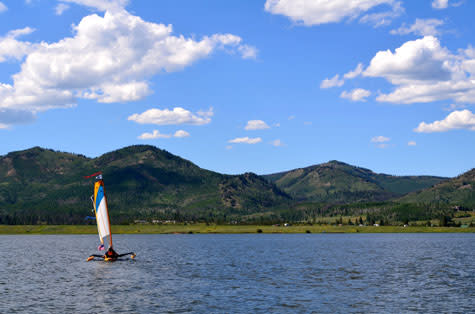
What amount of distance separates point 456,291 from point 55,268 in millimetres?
83460

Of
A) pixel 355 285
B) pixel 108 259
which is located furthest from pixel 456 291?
pixel 108 259

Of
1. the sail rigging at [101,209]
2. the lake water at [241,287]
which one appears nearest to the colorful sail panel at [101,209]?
the sail rigging at [101,209]

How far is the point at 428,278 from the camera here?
298ft

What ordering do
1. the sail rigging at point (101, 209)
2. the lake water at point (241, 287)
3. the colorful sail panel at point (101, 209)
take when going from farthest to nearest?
1. the colorful sail panel at point (101, 209)
2. the sail rigging at point (101, 209)
3. the lake water at point (241, 287)

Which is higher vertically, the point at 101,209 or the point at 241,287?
the point at 101,209

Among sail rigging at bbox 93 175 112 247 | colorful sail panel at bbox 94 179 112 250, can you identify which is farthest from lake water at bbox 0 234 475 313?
colorful sail panel at bbox 94 179 112 250

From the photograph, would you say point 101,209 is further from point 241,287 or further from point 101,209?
point 241,287

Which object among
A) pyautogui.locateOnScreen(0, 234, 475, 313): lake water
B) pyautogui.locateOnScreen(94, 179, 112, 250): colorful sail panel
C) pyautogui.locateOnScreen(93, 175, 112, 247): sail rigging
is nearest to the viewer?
pyautogui.locateOnScreen(0, 234, 475, 313): lake water

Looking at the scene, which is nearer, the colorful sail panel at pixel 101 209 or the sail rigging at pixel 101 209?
the sail rigging at pixel 101 209

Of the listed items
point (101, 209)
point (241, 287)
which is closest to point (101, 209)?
point (101, 209)

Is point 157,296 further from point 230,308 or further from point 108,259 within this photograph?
point 108,259

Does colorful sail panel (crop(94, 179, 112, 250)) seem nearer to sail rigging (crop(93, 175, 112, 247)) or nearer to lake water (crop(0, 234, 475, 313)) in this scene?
sail rigging (crop(93, 175, 112, 247))

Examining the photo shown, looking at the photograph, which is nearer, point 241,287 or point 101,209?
point 241,287

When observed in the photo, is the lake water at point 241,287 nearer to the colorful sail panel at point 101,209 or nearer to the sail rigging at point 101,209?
the sail rigging at point 101,209
